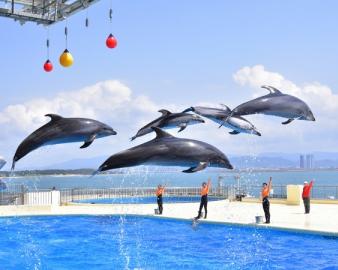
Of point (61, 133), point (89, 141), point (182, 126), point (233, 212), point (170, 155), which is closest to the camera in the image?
point (61, 133)

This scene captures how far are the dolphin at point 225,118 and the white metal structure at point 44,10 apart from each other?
7281 millimetres

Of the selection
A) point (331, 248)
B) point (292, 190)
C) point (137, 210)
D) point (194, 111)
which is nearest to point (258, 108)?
point (194, 111)

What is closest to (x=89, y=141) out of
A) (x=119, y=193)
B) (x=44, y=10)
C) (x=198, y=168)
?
(x=198, y=168)

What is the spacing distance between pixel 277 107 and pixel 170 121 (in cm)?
136

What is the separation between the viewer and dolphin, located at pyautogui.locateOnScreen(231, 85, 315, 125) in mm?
6441

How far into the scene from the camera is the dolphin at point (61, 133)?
576 centimetres

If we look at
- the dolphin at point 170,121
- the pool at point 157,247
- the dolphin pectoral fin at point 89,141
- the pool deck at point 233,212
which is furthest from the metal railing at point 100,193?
the dolphin pectoral fin at point 89,141

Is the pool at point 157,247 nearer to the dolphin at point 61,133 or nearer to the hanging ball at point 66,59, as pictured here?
the hanging ball at point 66,59

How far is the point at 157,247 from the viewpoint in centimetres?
1534

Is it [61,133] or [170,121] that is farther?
[170,121]

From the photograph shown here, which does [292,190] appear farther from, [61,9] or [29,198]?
[61,9]

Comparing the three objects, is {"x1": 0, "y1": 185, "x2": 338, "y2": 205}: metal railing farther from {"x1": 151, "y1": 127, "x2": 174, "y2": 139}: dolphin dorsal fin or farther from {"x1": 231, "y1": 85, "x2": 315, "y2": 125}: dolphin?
{"x1": 231, "y1": 85, "x2": 315, "y2": 125}: dolphin

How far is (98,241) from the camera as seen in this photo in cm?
1661

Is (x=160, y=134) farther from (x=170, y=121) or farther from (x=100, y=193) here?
(x=100, y=193)
